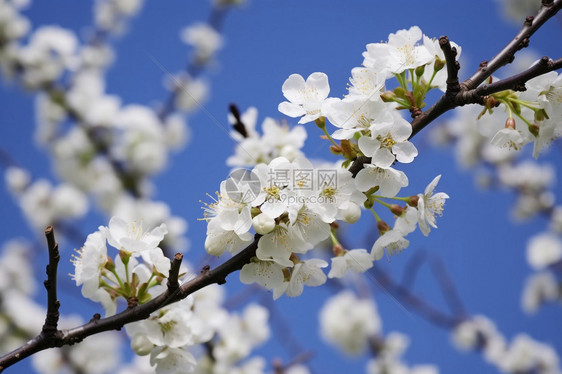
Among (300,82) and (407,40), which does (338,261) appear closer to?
(300,82)

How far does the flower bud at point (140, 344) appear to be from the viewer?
4.53 ft

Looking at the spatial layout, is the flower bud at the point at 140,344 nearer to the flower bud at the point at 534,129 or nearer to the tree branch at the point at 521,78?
the tree branch at the point at 521,78

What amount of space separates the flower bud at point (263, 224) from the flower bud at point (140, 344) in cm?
58

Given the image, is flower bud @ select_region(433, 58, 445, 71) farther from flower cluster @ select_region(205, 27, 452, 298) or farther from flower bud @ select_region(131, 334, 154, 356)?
flower bud @ select_region(131, 334, 154, 356)

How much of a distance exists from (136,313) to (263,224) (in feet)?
1.33

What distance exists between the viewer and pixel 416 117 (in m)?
1.22

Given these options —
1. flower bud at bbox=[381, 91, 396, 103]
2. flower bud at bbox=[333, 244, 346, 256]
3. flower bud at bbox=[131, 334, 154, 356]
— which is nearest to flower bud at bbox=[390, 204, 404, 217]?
flower bud at bbox=[333, 244, 346, 256]

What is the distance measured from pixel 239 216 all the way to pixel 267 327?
276 centimetres

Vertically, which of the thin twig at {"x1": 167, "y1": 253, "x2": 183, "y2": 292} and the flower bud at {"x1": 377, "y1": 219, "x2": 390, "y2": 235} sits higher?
the flower bud at {"x1": 377, "y1": 219, "x2": 390, "y2": 235}

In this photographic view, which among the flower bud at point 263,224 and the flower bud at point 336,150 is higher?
the flower bud at point 336,150

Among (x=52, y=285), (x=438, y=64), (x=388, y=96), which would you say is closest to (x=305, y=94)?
(x=388, y=96)

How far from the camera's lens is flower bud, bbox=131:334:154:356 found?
Answer: 1.38m

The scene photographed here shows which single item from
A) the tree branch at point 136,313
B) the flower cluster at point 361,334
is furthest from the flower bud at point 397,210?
the flower cluster at point 361,334

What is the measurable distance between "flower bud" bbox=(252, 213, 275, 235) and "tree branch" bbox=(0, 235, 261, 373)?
0.27ft
